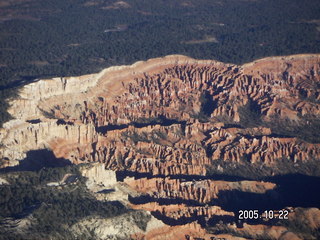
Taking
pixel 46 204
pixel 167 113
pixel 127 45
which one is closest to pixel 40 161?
pixel 46 204

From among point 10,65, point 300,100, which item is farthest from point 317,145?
point 10,65

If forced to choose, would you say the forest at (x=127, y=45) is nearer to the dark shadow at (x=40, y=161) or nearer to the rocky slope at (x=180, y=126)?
the rocky slope at (x=180, y=126)

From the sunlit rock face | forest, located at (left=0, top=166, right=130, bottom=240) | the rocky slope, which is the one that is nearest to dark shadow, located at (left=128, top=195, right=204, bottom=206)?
the rocky slope

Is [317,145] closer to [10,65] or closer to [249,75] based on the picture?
[249,75]

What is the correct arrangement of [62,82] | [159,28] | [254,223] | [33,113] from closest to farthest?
[254,223]
[33,113]
[62,82]
[159,28]

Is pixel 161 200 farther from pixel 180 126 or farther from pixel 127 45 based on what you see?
pixel 127 45

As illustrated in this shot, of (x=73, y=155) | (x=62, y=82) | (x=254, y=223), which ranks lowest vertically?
(x=254, y=223)
